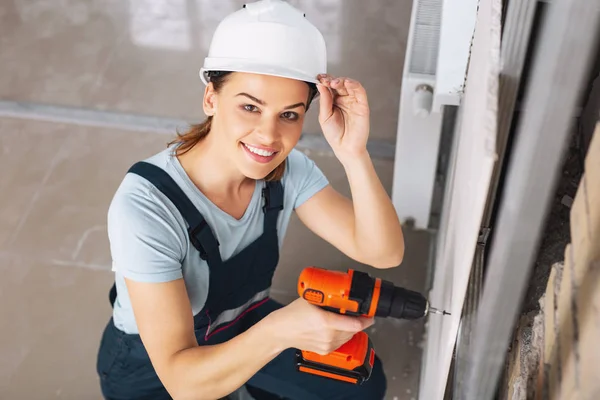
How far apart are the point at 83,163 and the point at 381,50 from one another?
1771 mm

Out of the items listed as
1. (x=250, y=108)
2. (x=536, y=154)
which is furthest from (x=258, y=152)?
(x=536, y=154)

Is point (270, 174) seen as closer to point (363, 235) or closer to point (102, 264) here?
point (363, 235)

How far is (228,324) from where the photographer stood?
72.4 inches

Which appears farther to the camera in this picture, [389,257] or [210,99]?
[389,257]

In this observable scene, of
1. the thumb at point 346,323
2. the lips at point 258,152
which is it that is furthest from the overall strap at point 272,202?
the thumb at point 346,323

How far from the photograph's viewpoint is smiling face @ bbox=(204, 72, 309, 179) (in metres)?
1.43

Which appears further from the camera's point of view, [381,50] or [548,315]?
[381,50]

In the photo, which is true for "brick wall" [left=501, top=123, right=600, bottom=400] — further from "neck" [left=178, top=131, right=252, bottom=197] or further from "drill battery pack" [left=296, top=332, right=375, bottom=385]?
"neck" [left=178, top=131, right=252, bottom=197]

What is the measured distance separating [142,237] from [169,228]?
0.22 feet

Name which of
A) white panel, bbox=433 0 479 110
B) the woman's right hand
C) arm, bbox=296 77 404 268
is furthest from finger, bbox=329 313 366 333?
white panel, bbox=433 0 479 110

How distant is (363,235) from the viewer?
1.73m

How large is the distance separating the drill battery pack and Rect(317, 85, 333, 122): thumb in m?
0.57

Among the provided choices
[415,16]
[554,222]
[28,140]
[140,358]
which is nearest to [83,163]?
[28,140]

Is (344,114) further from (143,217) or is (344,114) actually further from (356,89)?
(143,217)
